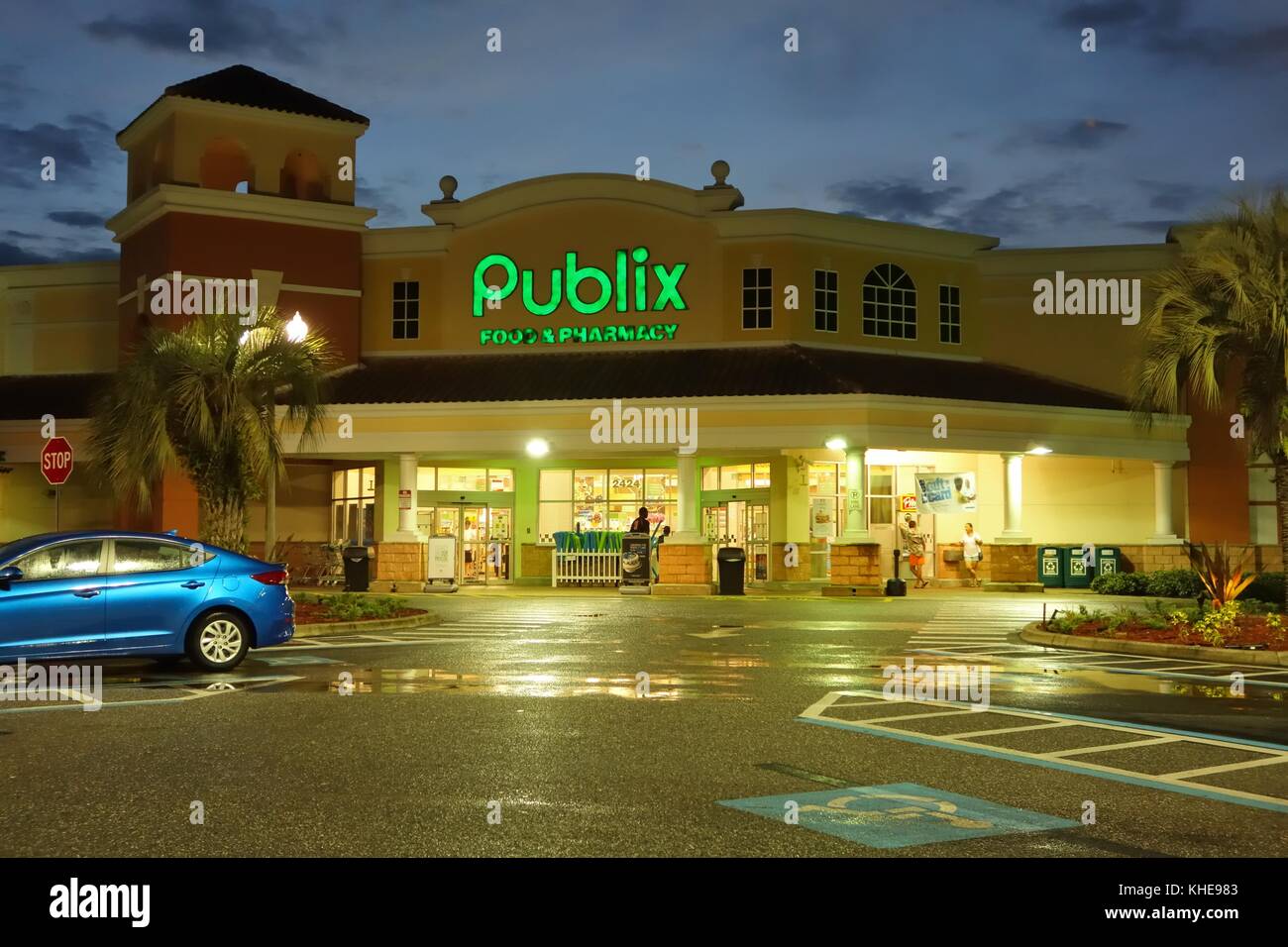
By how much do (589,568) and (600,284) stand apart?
7520 mm

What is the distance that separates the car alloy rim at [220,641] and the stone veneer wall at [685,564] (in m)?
17.5

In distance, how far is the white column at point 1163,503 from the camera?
33.1m

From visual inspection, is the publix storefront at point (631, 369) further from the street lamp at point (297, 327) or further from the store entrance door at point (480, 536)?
the street lamp at point (297, 327)

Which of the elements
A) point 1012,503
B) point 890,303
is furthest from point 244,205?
point 1012,503

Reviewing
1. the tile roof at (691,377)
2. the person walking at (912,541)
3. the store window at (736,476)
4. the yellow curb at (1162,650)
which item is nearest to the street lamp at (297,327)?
the tile roof at (691,377)

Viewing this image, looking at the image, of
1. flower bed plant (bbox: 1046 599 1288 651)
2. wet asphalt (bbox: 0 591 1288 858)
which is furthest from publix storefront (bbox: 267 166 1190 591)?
wet asphalt (bbox: 0 591 1288 858)

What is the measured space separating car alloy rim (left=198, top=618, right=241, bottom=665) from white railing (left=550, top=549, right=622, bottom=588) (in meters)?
19.1

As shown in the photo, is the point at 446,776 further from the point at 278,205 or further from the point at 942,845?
the point at 278,205

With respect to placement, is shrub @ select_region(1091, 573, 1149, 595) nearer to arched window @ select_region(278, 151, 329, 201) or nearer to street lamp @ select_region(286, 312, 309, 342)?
street lamp @ select_region(286, 312, 309, 342)
